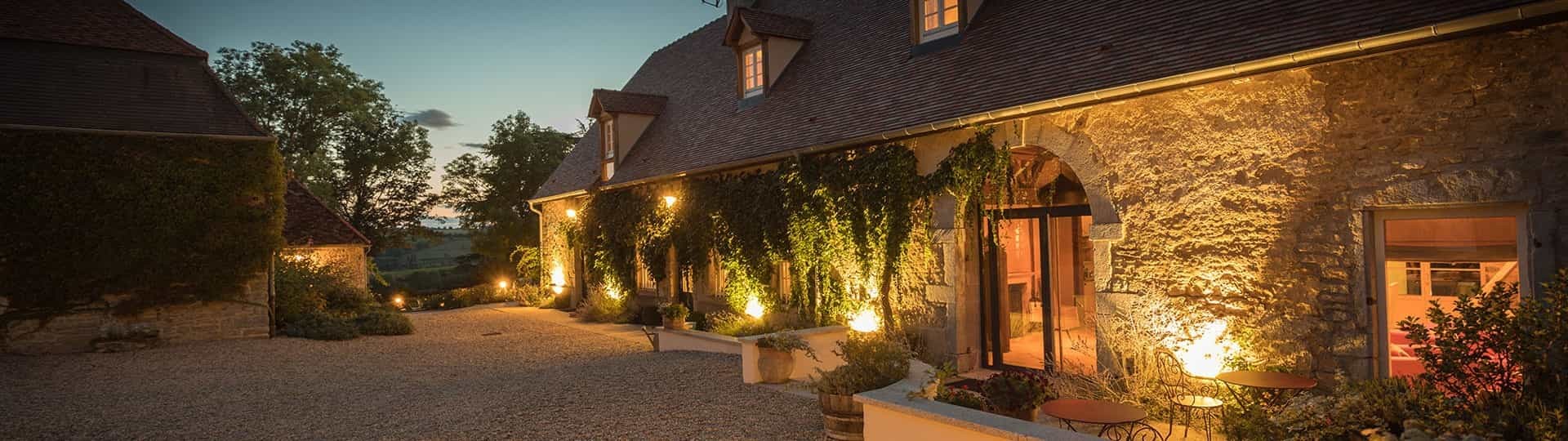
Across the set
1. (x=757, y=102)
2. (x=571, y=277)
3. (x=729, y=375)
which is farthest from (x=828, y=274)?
(x=571, y=277)

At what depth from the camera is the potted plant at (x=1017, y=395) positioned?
191 inches

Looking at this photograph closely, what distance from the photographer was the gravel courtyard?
21.4 ft

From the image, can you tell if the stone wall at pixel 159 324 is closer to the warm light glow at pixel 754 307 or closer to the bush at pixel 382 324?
the bush at pixel 382 324

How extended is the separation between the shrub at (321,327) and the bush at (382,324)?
9.0 inches

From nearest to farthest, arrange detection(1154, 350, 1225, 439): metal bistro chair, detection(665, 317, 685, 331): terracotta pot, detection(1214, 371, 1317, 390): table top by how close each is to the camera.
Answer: detection(1214, 371, 1317, 390): table top, detection(1154, 350, 1225, 439): metal bistro chair, detection(665, 317, 685, 331): terracotta pot

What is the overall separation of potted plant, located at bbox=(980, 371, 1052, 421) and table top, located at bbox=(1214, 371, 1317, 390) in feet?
4.34

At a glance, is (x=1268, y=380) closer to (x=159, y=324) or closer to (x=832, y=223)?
(x=832, y=223)

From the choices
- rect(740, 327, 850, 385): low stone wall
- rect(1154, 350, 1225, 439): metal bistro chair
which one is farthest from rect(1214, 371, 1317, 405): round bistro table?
rect(740, 327, 850, 385): low stone wall

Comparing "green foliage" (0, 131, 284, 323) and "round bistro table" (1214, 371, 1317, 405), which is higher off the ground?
"green foliage" (0, 131, 284, 323)

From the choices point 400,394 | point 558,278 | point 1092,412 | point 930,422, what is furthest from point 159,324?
point 1092,412

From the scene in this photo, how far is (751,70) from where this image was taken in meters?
12.7

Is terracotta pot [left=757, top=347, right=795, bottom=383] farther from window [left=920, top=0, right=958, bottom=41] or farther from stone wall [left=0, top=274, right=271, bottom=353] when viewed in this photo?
stone wall [left=0, top=274, right=271, bottom=353]

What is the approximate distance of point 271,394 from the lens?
8.30 metres

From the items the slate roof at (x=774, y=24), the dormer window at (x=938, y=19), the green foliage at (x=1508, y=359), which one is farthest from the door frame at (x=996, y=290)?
the slate roof at (x=774, y=24)
